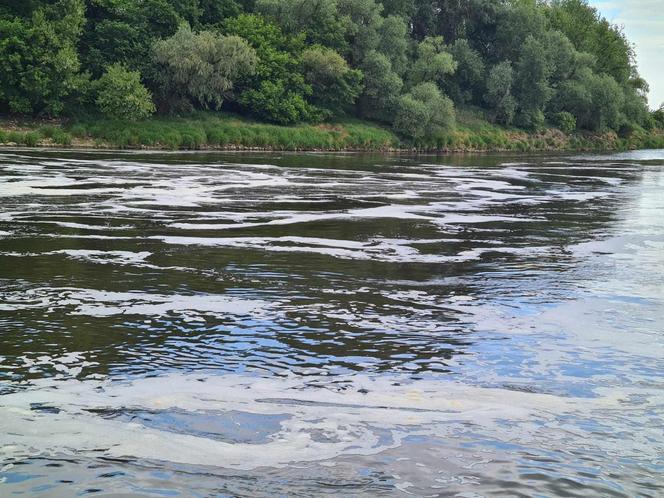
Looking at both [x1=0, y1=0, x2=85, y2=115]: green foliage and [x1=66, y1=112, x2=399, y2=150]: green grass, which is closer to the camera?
[x1=0, y1=0, x2=85, y2=115]: green foliage

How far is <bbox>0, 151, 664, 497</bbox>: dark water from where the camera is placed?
15.9 feet

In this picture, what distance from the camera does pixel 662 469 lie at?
496 cm

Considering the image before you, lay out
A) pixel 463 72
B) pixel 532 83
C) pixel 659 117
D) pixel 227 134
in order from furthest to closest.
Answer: pixel 659 117 → pixel 463 72 → pixel 532 83 → pixel 227 134

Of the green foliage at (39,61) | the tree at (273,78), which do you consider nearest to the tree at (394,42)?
the tree at (273,78)

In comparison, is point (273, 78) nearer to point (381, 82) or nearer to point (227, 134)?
point (381, 82)

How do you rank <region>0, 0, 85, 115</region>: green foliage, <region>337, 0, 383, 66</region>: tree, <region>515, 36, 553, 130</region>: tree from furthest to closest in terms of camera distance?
<region>515, 36, 553, 130</region>: tree < <region>337, 0, 383, 66</region>: tree < <region>0, 0, 85, 115</region>: green foliage

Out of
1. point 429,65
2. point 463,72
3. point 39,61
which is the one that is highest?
point 463,72

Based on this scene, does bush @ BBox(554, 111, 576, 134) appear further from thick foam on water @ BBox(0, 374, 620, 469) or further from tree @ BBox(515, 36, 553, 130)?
thick foam on water @ BBox(0, 374, 620, 469)

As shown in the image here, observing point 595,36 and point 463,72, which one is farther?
point 595,36

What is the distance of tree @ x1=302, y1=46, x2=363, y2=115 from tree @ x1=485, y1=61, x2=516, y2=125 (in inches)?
926

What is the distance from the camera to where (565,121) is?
3762 inches

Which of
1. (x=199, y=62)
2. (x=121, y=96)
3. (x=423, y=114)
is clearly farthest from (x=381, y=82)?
(x=121, y=96)

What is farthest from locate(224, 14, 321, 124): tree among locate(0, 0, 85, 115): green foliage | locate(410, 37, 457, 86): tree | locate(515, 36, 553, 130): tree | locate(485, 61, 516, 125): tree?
locate(515, 36, 553, 130): tree

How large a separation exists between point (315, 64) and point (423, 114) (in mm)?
11392
